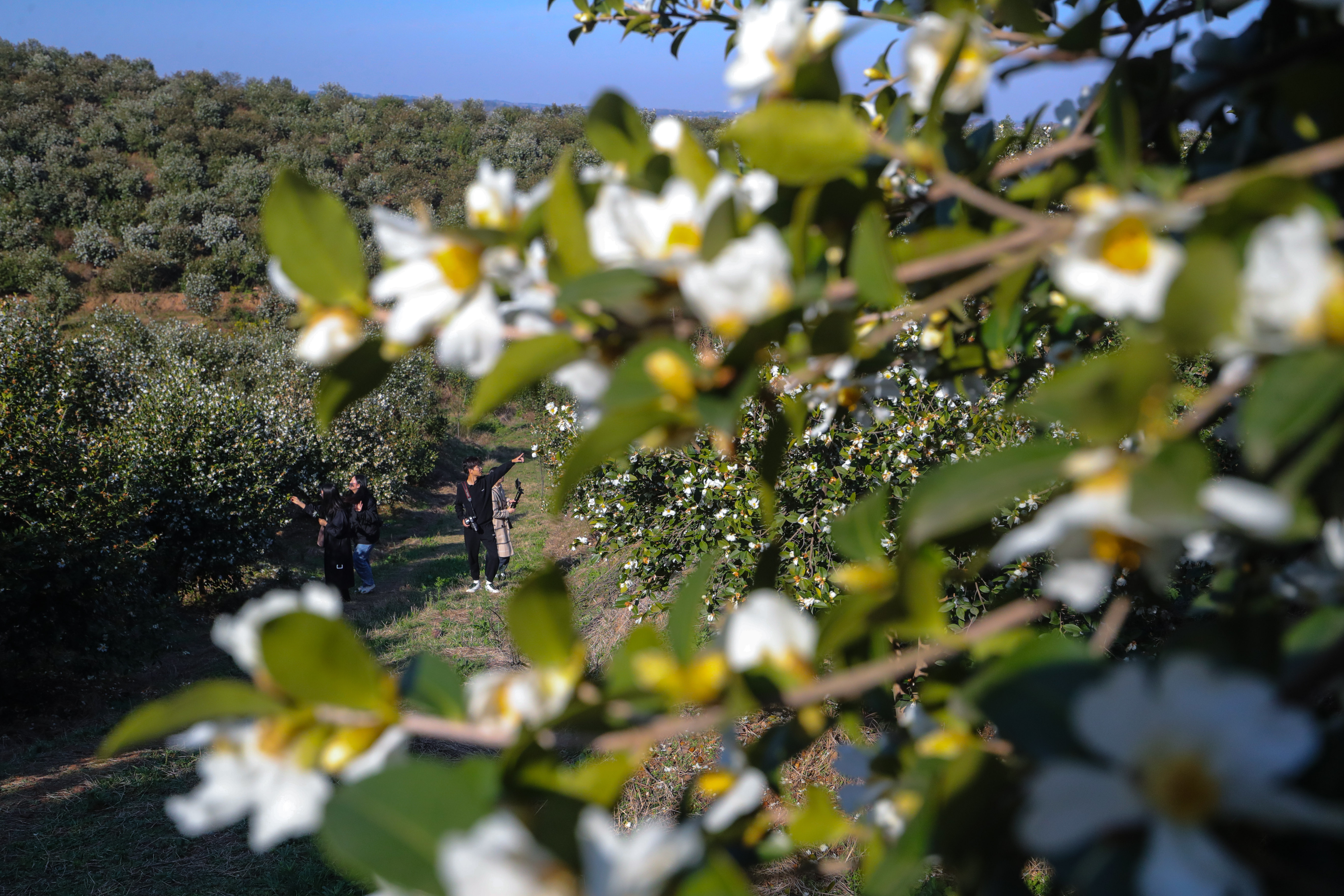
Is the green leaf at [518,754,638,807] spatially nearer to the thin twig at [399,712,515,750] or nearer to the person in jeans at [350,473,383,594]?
the thin twig at [399,712,515,750]

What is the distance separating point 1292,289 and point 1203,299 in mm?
48

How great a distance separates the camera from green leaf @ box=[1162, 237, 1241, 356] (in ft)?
1.34

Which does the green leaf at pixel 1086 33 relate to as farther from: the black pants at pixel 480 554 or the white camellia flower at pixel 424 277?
the black pants at pixel 480 554

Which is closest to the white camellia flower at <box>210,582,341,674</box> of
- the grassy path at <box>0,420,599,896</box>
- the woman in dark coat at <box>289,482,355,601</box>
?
the grassy path at <box>0,420,599,896</box>

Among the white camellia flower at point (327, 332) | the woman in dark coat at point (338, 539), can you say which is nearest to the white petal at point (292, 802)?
the white camellia flower at point (327, 332)

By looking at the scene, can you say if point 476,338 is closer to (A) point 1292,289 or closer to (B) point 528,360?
(B) point 528,360

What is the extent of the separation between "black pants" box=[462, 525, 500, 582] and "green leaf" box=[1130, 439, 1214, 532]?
26.0 feet

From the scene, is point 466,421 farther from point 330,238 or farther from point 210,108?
point 210,108

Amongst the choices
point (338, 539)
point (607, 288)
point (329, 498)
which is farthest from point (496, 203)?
point (329, 498)

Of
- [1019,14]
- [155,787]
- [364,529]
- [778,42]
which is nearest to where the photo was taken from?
[778,42]

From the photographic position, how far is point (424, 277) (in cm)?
61

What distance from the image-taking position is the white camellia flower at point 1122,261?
0.48 m

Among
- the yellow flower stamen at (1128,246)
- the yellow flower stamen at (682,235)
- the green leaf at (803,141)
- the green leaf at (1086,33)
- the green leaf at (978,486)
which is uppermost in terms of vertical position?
the green leaf at (1086,33)

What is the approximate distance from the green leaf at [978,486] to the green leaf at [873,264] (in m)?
0.15
